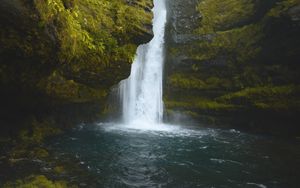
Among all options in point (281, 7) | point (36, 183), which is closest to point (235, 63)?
point (281, 7)

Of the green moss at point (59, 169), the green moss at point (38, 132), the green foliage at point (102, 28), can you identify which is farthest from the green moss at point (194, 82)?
the green moss at point (59, 169)

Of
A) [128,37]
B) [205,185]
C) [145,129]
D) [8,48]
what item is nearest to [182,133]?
[145,129]

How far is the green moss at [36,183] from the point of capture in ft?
24.8

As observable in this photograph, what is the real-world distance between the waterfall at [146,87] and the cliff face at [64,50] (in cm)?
244

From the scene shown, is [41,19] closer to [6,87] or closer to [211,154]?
[6,87]

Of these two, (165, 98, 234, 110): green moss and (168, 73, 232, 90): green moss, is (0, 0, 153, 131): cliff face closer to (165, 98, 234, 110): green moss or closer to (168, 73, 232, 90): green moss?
(165, 98, 234, 110): green moss

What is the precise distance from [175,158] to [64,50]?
524cm

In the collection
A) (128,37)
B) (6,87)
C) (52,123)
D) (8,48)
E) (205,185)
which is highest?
(128,37)

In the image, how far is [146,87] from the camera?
21.5 m

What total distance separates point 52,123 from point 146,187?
25.3 ft

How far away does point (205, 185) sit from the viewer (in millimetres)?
9031

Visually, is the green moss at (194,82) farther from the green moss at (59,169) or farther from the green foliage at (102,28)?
the green moss at (59,169)

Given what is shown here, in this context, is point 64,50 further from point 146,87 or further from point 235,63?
point 235,63

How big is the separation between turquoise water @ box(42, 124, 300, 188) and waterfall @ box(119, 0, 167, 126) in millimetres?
3706
